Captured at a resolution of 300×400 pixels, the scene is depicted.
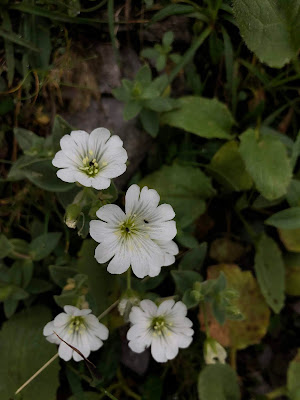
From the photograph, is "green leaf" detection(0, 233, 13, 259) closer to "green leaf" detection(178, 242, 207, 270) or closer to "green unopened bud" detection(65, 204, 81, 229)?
"green unopened bud" detection(65, 204, 81, 229)

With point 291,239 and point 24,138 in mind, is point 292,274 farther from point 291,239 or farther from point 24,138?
point 24,138

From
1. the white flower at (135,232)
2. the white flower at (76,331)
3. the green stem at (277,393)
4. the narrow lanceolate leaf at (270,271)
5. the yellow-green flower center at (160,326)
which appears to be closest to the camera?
the white flower at (135,232)

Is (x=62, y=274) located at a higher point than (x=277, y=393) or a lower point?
higher

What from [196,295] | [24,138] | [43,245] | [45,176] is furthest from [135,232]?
[24,138]

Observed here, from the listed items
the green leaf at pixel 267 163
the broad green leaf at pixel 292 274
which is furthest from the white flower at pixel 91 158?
the broad green leaf at pixel 292 274

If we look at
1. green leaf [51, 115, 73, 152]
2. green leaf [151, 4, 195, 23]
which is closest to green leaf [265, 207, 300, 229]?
green leaf [51, 115, 73, 152]

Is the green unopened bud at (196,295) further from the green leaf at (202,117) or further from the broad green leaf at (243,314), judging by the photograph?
the green leaf at (202,117)

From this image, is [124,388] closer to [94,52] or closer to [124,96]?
[124,96]
